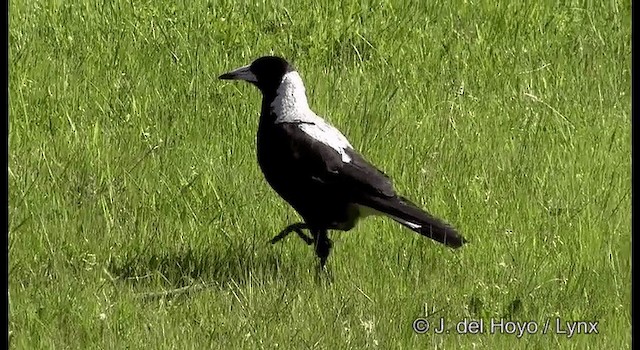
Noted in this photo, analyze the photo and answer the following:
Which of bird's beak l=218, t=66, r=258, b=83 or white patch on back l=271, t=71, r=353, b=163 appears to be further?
bird's beak l=218, t=66, r=258, b=83

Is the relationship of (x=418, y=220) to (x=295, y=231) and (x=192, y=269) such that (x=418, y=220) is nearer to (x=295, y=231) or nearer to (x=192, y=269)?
(x=295, y=231)

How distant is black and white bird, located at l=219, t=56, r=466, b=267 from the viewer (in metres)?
4.79

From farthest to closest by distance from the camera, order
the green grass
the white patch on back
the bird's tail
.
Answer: the white patch on back
the bird's tail
the green grass

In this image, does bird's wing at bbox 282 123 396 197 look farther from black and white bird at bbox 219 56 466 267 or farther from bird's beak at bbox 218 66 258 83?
bird's beak at bbox 218 66 258 83

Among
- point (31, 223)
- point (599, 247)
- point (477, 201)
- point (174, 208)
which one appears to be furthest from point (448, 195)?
point (31, 223)

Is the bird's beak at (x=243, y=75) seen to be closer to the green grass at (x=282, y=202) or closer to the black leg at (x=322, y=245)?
the green grass at (x=282, y=202)

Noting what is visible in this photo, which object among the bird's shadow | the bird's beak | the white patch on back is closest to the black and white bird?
the white patch on back

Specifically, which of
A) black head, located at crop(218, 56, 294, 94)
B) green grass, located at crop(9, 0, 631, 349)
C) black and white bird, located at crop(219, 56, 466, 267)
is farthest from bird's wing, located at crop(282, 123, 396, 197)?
black head, located at crop(218, 56, 294, 94)

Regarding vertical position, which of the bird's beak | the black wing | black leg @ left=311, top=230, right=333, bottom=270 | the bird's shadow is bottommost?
the bird's shadow

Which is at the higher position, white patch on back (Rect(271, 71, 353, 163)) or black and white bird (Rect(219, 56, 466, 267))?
white patch on back (Rect(271, 71, 353, 163))

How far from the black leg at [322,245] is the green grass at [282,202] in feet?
0.14

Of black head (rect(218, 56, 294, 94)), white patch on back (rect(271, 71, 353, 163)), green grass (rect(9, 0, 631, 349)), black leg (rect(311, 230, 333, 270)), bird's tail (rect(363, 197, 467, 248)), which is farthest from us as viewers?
black head (rect(218, 56, 294, 94))

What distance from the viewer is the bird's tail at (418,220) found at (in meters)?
4.60

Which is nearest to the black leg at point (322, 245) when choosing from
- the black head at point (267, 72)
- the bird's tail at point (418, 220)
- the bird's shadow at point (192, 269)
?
the bird's shadow at point (192, 269)
